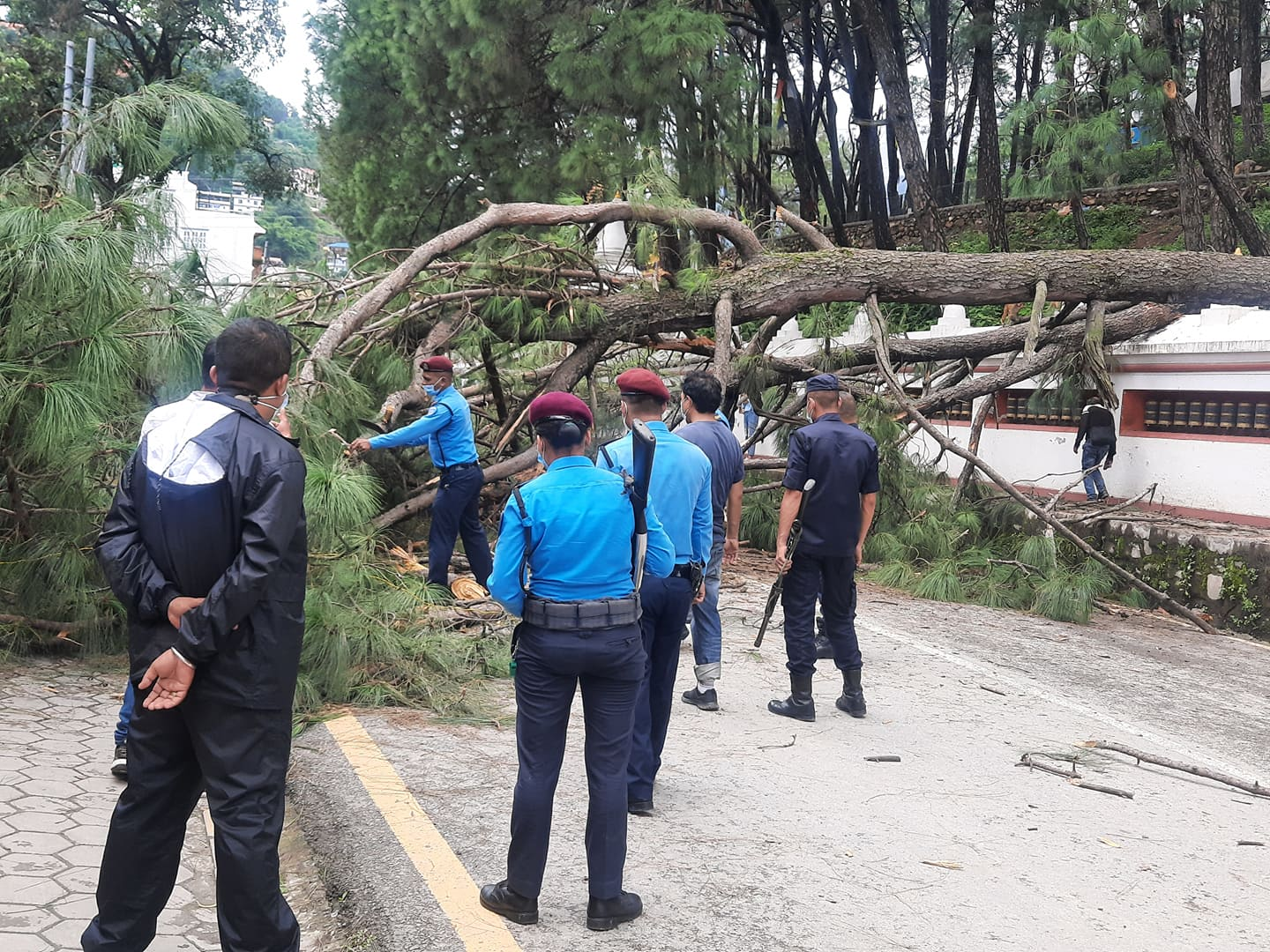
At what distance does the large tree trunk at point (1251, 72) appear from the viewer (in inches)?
858

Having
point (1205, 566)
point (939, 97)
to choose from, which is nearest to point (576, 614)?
point (1205, 566)

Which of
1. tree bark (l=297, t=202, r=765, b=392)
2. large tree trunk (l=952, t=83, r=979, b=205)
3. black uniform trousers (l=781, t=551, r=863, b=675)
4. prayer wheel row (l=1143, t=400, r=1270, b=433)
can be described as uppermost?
large tree trunk (l=952, t=83, r=979, b=205)

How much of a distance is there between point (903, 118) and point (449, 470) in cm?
1219

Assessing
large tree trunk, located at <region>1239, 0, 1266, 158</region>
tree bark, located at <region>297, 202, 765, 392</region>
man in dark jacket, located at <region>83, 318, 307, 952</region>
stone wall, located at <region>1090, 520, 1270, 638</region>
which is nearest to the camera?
man in dark jacket, located at <region>83, 318, 307, 952</region>

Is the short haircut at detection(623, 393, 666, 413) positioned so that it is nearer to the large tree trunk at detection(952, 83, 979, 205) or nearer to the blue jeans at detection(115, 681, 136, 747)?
the blue jeans at detection(115, 681, 136, 747)

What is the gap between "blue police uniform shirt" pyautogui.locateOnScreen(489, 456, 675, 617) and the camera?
341cm

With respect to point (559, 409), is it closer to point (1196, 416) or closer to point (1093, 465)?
point (1196, 416)

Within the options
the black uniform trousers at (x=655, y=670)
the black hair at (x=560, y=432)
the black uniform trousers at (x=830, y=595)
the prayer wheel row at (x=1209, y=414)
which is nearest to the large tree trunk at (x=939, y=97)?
the prayer wheel row at (x=1209, y=414)

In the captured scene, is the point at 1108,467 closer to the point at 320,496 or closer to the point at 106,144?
the point at 320,496

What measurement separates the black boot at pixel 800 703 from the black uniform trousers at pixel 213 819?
3.33 meters

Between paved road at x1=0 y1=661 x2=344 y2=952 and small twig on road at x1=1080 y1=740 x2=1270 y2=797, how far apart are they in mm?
3713

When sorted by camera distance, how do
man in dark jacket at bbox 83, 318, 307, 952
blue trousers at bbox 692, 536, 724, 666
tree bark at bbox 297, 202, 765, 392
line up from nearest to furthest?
man in dark jacket at bbox 83, 318, 307, 952
blue trousers at bbox 692, 536, 724, 666
tree bark at bbox 297, 202, 765, 392

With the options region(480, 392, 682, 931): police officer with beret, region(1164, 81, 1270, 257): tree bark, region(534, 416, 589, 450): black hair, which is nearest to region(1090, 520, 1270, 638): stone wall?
region(1164, 81, 1270, 257): tree bark

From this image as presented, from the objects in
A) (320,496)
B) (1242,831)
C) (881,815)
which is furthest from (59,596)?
(1242,831)
